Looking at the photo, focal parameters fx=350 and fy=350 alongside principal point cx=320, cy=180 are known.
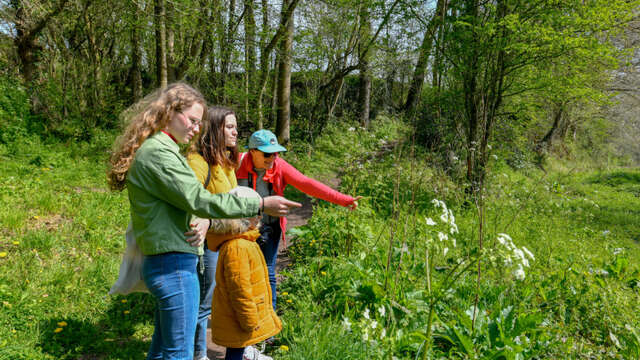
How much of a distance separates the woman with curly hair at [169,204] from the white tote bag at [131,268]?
117 mm

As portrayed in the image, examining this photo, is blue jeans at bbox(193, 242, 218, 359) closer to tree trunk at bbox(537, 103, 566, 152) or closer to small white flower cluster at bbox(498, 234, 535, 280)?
small white flower cluster at bbox(498, 234, 535, 280)

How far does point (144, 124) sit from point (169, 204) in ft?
1.47

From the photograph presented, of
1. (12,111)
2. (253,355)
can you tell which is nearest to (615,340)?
(253,355)

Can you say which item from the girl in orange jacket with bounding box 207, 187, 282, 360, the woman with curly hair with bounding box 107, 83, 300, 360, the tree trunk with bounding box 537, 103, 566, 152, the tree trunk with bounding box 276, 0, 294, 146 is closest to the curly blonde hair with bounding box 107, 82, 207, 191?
the woman with curly hair with bounding box 107, 83, 300, 360

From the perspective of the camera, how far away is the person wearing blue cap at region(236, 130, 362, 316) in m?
2.86

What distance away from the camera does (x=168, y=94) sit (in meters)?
1.88

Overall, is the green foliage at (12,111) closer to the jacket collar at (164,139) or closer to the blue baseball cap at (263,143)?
the blue baseball cap at (263,143)

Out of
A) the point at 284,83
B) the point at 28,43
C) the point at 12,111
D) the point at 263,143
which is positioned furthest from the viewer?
the point at 284,83

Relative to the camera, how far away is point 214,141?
2.41 metres

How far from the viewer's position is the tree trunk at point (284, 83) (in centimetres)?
1004

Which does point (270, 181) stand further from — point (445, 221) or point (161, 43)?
point (161, 43)

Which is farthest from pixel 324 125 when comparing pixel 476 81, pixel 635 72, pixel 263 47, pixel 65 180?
pixel 635 72

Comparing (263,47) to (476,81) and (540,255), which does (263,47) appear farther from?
(540,255)

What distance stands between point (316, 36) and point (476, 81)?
6.45m
